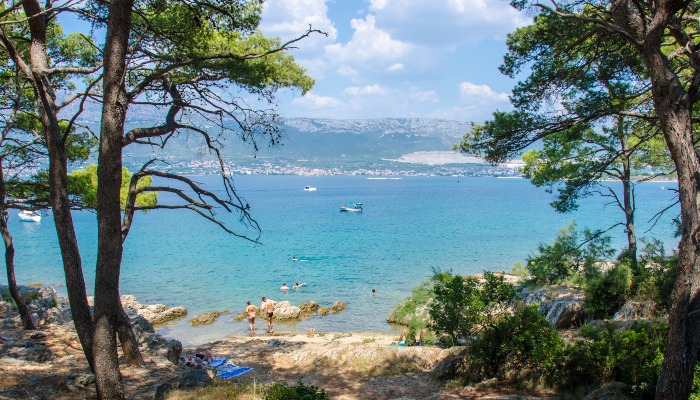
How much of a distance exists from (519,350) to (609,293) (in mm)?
6065

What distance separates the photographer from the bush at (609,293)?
1258 cm

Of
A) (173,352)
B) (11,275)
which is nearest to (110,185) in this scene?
(173,352)

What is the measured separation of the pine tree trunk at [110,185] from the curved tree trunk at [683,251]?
5894mm

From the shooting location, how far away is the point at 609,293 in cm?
1275

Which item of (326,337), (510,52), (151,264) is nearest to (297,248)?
(151,264)

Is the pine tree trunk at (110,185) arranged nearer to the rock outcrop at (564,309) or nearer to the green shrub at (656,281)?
the rock outcrop at (564,309)

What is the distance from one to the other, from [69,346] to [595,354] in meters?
9.58

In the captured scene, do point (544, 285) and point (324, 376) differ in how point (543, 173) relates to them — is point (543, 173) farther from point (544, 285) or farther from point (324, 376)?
point (324, 376)

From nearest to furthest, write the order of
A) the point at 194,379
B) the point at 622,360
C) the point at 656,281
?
the point at 622,360
the point at 194,379
the point at 656,281

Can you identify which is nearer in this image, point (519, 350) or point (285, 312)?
point (519, 350)

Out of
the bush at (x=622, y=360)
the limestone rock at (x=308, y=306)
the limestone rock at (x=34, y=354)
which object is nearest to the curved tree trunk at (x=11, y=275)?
the limestone rock at (x=34, y=354)

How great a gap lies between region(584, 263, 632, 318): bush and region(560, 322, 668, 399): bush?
5.30 m

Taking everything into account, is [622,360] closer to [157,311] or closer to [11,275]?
[11,275]

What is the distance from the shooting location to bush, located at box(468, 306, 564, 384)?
7727 mm
